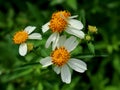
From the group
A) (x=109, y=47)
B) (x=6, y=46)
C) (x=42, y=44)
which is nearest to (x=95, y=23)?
(x=109, y=47)

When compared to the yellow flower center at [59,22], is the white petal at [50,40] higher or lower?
lower

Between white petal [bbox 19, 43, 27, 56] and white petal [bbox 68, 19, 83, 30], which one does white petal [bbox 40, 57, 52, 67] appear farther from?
white petal [bbox 68, 19, 83, 30]

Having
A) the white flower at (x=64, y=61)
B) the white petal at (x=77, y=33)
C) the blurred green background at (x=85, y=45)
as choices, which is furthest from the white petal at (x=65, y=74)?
the blurred green background at (x=85, y=45)

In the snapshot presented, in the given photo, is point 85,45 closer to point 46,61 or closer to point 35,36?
point 35,36

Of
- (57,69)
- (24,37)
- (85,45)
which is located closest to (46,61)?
(57,69)

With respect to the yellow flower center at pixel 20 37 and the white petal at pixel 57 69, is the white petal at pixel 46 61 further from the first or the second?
the yellow flower center at pixel 20 37

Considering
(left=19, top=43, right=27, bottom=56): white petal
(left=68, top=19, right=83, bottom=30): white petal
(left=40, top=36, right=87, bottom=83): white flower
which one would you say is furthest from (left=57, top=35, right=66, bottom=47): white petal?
(left=19, top=43, right=27, bottom=56): white petal
